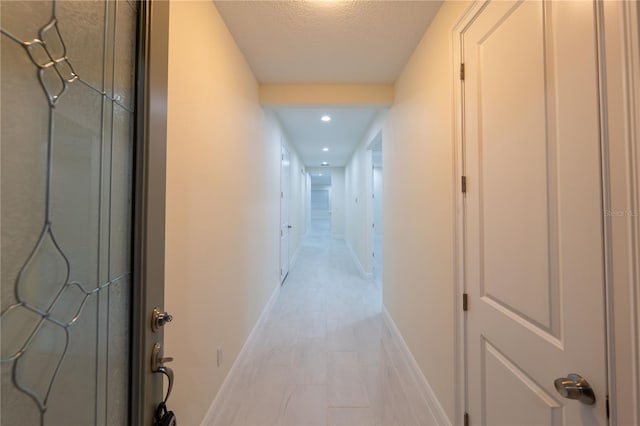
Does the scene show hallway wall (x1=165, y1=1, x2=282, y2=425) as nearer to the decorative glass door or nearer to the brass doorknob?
the decorative glass door

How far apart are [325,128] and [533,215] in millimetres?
3603

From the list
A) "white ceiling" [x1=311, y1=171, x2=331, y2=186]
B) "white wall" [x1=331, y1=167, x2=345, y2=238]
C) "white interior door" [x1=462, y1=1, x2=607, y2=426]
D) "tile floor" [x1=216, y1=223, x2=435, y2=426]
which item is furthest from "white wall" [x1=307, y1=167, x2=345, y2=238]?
"white interior door" [x1=462, y1=1, x2=607, y2=426]

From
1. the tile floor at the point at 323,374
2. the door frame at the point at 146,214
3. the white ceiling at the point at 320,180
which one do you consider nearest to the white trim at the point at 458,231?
the tile floor at the point at 323,374

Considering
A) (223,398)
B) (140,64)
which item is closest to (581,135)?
(140,64)

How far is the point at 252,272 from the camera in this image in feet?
8.13

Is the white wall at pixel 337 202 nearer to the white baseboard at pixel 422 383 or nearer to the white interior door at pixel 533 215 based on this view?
the white baseboard at pixel 422 383

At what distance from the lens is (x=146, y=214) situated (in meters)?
0.70

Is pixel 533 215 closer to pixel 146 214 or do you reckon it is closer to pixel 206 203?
pixel 146 214

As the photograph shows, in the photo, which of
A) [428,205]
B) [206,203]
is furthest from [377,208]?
[206,203]

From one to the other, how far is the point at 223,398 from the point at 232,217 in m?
1.27

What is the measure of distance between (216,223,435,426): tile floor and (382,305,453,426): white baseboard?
0.04 meters

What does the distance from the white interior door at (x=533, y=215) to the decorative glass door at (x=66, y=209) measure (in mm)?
1282

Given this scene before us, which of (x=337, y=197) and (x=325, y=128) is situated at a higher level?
(x=325, y=128)

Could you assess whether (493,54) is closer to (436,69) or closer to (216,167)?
(436,69)
